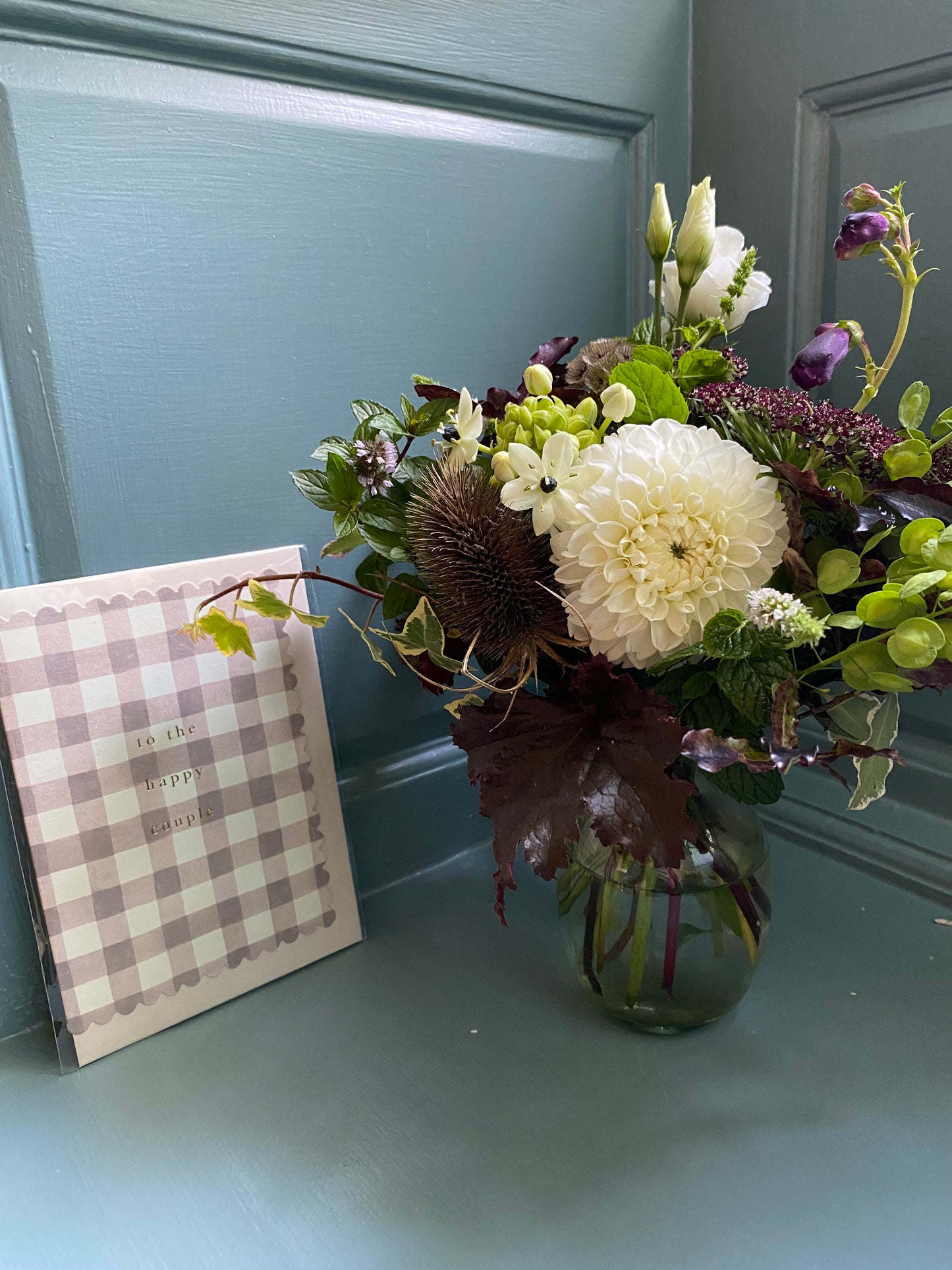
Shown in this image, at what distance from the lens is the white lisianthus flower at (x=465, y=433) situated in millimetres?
533

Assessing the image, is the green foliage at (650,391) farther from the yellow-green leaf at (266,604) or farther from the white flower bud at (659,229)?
the yellow-green leaf at (266,604)

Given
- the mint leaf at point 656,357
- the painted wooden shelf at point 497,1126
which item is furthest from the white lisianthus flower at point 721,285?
the painted wooden shelf at point 497,1126

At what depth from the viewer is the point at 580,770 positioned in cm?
54

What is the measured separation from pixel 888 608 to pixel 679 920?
29 centimetres

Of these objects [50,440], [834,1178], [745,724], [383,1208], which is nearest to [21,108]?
[50,440]

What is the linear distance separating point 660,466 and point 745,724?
0.18 meters

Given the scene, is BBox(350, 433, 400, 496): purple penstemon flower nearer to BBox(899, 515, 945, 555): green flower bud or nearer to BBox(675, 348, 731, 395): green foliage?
BBox(675, 348, 731, 395): green foliage

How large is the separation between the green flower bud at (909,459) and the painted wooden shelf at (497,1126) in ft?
1.38

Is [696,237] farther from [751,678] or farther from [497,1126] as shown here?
[497,1126]

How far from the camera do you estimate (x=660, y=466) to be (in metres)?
0.50

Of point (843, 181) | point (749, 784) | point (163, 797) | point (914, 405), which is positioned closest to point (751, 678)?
point (749, 784)

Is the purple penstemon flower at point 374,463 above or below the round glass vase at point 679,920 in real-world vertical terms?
above

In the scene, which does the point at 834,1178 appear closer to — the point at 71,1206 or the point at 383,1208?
the point at 383,1208

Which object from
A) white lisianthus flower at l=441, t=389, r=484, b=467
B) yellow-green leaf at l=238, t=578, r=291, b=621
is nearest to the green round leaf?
white lisianthus flower at l=441, t=389, r=484, b=467
